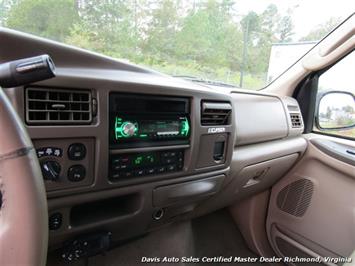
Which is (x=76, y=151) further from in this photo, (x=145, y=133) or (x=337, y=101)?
(x=337, y=101)

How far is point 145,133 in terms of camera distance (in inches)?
34.7

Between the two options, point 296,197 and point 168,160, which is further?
point 296,197

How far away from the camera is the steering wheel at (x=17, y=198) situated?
0.37 meters

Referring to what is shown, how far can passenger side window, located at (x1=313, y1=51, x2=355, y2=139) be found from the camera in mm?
1728

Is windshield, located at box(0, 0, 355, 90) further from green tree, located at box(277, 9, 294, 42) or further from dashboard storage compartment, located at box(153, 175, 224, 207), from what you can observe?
dashboard storage compartment, located at box(153, 175, 224, 207)

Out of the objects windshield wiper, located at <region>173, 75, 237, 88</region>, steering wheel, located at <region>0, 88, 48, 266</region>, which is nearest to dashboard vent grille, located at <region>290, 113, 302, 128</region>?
windshield wiper, located at <region>173, 75, 237, 88</region>

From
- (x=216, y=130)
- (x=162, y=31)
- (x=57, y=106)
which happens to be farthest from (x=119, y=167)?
(x=162, y=31)

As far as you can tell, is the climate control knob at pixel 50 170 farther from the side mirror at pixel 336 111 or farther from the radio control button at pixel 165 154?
the side mirror at pixel 336 111

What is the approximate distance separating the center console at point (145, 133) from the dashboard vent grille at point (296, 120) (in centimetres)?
107

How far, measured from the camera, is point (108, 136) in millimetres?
776

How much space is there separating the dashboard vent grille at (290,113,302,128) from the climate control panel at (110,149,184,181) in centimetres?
109

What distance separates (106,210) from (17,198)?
2.08 ft

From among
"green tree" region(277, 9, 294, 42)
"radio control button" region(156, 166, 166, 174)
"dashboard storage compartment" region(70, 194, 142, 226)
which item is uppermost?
"green tree" region(277, 9, 294, 42)

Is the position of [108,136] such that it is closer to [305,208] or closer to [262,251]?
[305,208]
